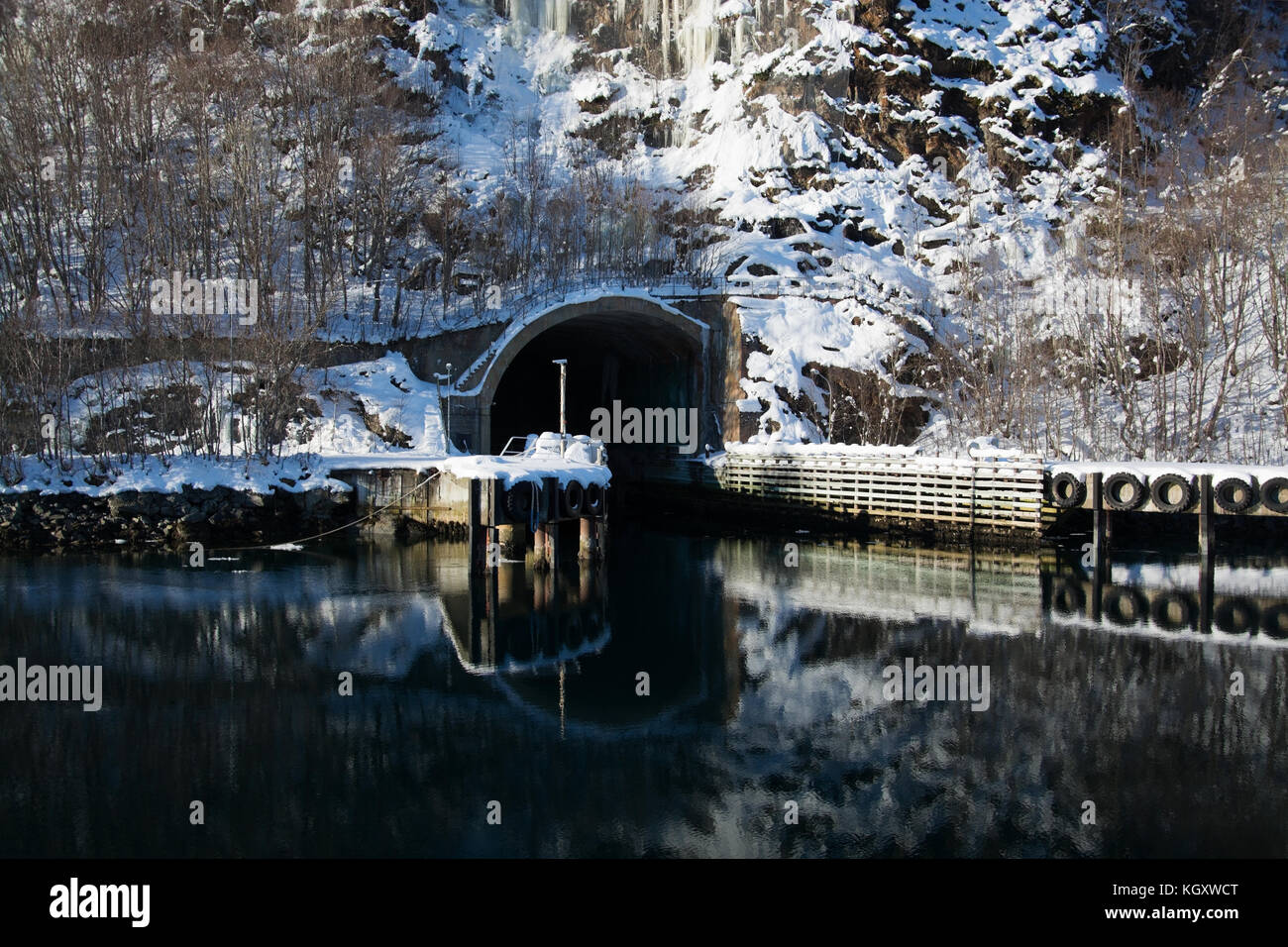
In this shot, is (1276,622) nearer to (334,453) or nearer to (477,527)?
(477,527)

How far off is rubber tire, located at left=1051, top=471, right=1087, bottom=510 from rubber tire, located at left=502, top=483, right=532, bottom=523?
1390cm

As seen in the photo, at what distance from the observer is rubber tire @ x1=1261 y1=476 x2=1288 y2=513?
22188 mm

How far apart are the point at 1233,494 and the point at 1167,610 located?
21.9 feet

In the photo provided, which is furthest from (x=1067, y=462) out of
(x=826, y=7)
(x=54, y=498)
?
(x=826, y=7)

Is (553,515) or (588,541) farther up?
(553,515)

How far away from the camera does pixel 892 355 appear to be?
39.1 metres

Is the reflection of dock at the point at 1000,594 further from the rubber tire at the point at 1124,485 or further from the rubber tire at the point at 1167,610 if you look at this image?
the rubber tire at the point at 1124,485

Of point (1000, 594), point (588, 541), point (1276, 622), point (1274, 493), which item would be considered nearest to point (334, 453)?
point (588, 541)

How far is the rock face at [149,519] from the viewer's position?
25.3m

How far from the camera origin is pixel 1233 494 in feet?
74.7

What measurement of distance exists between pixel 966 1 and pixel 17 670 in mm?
61591

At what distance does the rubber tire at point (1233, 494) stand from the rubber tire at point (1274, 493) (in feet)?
0.64

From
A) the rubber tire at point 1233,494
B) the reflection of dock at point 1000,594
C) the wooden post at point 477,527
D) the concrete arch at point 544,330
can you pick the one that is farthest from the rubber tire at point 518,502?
the rubber tire at point 1233,494
